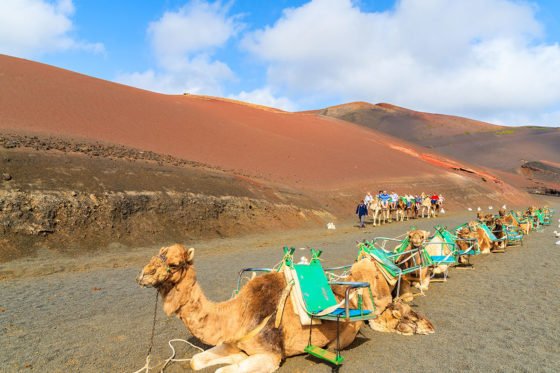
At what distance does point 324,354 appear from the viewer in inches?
196

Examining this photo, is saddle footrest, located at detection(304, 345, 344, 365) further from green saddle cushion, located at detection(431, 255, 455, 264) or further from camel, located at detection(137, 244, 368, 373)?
green saddle cushion, located at detection(431, 255, 455, 264)

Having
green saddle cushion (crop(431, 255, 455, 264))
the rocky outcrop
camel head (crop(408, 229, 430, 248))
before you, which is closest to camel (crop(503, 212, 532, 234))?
green saddle cushion (crop(431, 255, 455, 264))

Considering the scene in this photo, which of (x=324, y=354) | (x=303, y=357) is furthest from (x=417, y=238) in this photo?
(x=324, y=354)

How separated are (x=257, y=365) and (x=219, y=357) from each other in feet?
2.04

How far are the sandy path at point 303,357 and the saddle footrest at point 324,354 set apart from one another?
0.22m

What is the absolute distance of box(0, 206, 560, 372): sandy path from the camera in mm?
5383

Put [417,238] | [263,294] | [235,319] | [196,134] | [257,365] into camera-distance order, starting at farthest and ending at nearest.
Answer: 1. [196,134]
2. [417,238]
3. [263,294]
4. [235,319]
5. [257,365]

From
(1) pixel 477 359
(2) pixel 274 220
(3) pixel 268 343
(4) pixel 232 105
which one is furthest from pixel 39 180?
(4) pixel 232 105

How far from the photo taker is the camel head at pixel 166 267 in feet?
14.1

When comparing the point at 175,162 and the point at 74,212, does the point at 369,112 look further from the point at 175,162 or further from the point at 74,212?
the point at 74,212

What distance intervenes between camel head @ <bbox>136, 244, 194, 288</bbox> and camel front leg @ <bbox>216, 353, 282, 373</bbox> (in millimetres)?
1127

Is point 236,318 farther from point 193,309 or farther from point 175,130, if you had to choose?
point 175,130

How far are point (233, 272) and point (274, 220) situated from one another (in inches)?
464

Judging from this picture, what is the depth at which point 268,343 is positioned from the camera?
4.77 metres
